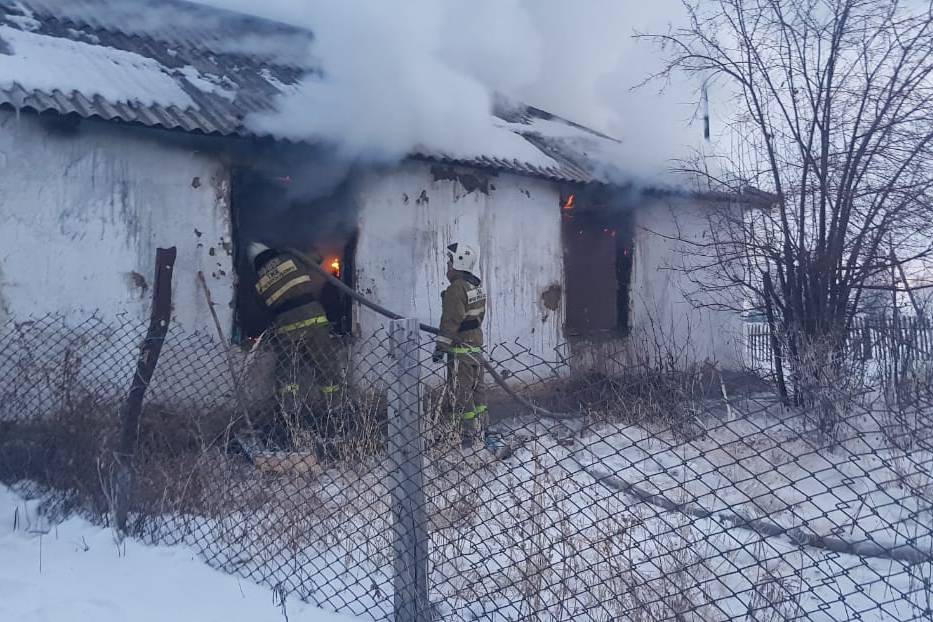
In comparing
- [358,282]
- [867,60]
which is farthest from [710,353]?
[358,282]

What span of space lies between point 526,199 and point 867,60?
11.1ft

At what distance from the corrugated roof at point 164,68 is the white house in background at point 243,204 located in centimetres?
3

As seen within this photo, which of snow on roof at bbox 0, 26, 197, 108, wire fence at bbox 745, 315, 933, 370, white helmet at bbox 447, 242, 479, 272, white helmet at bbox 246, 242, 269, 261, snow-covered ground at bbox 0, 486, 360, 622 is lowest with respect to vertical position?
snow-covered ground at bbox 0, 486, 360, 622

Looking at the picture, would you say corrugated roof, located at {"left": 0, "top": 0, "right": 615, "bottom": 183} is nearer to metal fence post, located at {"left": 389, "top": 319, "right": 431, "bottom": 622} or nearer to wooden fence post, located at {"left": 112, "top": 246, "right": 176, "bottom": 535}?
wooden fence post, located at {"left": 112, "top": 246, "right": 176, "bottom": 535}

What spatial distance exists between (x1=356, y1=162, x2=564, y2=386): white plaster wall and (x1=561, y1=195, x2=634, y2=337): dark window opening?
31 cm

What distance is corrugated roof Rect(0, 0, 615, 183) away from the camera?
576cm

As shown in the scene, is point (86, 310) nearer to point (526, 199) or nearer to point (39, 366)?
point (39, 366)

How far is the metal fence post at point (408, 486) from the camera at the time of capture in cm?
282

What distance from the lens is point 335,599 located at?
3.26 metres

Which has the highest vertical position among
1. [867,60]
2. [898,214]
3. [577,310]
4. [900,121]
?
[867,60]

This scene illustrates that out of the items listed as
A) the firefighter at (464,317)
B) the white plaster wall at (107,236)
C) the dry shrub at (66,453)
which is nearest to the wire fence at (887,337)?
the firefighter at (464,317)

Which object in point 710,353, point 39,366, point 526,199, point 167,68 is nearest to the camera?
point 39,366

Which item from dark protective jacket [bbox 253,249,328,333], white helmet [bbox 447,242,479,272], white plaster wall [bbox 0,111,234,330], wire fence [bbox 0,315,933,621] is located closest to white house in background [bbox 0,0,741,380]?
white plaster wall [bbox 0,111,234,330]

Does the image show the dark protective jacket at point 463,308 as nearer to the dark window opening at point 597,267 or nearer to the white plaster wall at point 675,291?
the dark window opening at point 597,267
